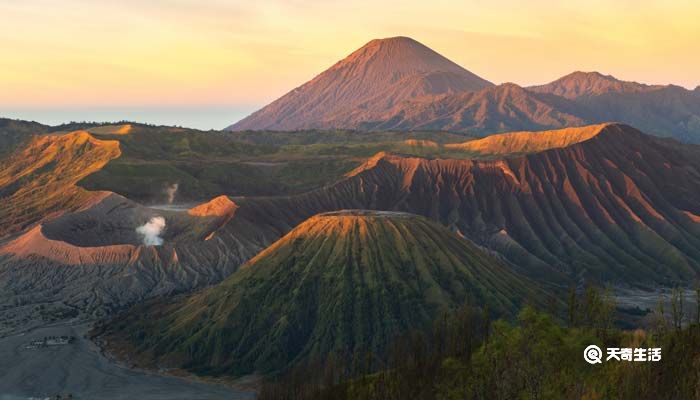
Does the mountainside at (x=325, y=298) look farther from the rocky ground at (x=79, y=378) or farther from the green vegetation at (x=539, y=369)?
the green vegetation at (x=539, y=369)

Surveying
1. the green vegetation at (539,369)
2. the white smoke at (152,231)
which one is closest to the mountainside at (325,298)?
the green vegetation at (539,369)

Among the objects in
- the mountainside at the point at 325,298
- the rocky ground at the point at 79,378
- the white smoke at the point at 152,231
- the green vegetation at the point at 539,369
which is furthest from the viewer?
the white smoke at the point at 152,231

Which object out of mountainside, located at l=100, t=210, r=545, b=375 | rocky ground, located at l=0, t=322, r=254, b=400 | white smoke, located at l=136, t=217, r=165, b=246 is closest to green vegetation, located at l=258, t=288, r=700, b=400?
rocky ground, located at l=0, t=322, r=254, b=400

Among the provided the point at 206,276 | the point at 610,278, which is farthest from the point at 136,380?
the point at 610,278

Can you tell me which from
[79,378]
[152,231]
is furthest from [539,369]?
[152,231]

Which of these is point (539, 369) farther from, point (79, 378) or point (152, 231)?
point (152, 231)
